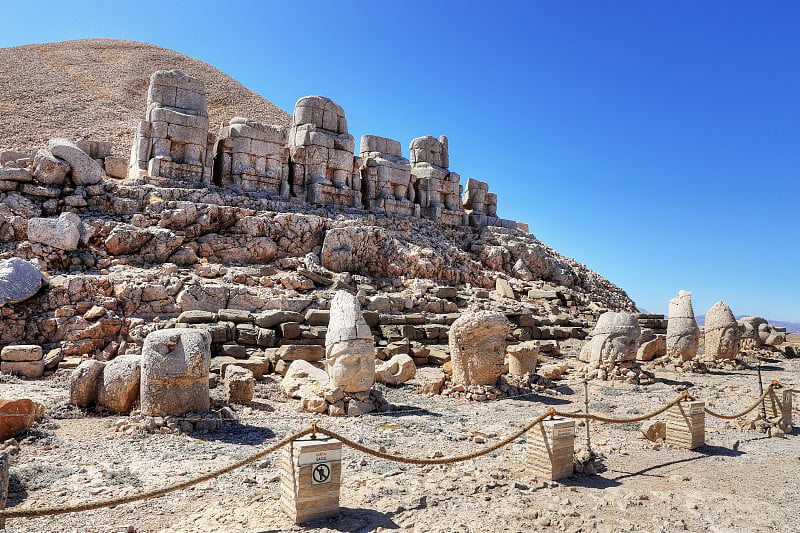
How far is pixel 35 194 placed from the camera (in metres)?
14.0

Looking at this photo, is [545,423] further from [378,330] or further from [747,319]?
[747,319]

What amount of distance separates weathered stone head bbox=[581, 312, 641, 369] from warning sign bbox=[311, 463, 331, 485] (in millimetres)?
8401

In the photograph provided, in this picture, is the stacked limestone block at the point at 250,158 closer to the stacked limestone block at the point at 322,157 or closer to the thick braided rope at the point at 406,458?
the stacked limestone block at the point at 322,157

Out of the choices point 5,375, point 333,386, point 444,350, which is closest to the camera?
point 333,386

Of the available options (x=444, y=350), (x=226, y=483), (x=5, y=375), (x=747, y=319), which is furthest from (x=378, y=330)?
(x=747, y=319)

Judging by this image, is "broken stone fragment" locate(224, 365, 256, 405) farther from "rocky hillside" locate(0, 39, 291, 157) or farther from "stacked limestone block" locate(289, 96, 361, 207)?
"rocky hillside" locate(0, 39, 291, 157)

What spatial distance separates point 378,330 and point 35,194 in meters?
9.45

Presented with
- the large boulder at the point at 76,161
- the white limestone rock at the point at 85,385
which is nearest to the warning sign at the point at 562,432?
the white limestone rock at the point at 85,385

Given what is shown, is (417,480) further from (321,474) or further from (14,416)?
(14,416)

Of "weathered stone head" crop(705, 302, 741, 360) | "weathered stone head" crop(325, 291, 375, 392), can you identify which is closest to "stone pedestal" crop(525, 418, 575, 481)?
"weathered stone head" crop(325, 291, 375, 392)

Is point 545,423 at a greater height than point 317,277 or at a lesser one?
lesser

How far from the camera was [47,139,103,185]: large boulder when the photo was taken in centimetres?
1473

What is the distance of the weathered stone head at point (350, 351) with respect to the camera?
7.82m

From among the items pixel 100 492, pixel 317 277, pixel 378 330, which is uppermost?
pixel 317 277
